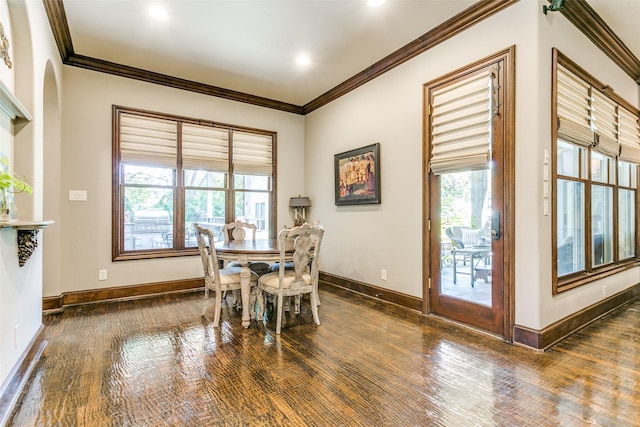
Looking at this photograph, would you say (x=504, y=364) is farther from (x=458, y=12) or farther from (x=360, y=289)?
(x=458, y=12)

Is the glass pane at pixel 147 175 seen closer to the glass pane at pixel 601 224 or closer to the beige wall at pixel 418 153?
the beige wall at pixel 418 153

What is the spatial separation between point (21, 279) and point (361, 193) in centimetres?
343

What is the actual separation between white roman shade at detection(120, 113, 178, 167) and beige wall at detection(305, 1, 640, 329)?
221 cm

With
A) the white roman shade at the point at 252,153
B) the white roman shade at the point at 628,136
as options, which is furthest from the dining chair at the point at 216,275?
the white roman shade at the point at 628,136

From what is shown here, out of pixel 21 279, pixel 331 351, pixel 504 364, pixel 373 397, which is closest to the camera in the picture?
pixel 373 397

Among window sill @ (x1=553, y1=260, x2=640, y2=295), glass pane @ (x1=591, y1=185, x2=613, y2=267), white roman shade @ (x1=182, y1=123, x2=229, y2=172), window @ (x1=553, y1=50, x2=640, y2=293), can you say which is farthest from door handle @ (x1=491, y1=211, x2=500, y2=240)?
white roman shade @ (x1=182, y1=123, x2=229, y2=172)

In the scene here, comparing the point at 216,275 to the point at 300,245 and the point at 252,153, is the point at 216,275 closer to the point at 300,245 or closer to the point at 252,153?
the point at 300,245

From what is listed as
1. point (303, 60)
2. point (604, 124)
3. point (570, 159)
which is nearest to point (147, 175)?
point (303, 60)

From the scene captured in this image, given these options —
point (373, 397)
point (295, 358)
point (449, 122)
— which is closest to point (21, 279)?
point (295, 358)

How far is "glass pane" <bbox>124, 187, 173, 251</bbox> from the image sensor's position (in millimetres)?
4148

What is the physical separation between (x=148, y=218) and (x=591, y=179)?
5306 millimetres

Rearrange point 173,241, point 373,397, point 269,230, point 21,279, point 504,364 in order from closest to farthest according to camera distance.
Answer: point 373,397 < point 21,279 < point 504,364 < point 173,241 < point 269,230

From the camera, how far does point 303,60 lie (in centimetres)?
380

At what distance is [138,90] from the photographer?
4.14 metres
